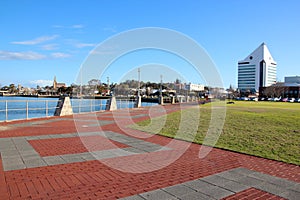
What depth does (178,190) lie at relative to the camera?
429cm

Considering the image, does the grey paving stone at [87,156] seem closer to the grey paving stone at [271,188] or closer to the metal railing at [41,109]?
the grey paving stone at [271,188]

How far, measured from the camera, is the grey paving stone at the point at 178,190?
4121 mm

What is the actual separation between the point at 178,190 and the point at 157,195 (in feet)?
1.41

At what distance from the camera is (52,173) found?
499 cm

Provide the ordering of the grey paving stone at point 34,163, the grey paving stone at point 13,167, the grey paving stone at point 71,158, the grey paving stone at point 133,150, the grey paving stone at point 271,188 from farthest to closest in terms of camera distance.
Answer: the grey paving stone at point 133,150
the grey paving stone at point 71,158
the grey paving stone at point 34,163
the grey paving stone at point 13,167
the grey paving stone at point 271,188

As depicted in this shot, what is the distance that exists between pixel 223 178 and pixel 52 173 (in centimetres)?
338

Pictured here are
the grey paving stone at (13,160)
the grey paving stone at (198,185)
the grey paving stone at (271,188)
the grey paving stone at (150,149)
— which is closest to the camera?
the grey paving stone at (271,188)

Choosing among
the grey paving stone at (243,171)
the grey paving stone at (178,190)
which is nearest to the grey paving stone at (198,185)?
the grey paving stone at (178,190)

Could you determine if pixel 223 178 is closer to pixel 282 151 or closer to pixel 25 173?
pixel 282 151

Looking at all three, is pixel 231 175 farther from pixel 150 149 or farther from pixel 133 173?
pixel 150 149

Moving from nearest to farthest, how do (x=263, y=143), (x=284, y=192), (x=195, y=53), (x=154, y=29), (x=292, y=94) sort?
(x=284, y=192) < (x=263, y=143) < (x=195, y=53) < (x=154, y=29) < (x=292, y=94)

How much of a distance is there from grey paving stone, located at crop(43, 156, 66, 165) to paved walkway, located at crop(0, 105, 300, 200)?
0.07ft

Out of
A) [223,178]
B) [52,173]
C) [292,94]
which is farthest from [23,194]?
[292,94]

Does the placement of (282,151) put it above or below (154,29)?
below
